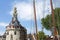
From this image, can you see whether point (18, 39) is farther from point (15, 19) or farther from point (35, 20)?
point (35, 20)

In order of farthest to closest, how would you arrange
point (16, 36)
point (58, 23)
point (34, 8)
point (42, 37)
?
point (16, 36) < point (42, 37) < point (58, 23) < point (34, 8)

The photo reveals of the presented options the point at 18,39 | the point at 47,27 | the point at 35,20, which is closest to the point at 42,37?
the point at 47,27

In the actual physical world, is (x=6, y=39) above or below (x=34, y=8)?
below

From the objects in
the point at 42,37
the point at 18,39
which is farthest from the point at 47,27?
the point at 18,39

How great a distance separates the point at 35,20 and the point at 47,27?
49070mm

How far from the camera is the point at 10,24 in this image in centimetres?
12594

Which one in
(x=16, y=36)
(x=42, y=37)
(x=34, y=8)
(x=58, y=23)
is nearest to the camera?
(x=34, y=8)

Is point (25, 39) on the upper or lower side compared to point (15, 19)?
lower

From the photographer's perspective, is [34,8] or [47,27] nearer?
[34,8]

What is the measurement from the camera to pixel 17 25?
125m

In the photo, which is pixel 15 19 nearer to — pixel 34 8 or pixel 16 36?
pixel 16 36

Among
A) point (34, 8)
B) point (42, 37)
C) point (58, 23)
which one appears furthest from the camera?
point (42, 37)

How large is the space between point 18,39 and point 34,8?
82.9 metres

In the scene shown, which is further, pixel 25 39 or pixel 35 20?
pixel 25 39
